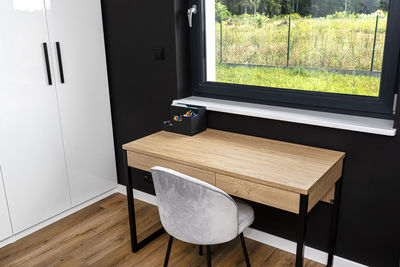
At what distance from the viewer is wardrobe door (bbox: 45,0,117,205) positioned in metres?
2.63

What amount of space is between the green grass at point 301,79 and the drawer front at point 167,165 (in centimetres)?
80

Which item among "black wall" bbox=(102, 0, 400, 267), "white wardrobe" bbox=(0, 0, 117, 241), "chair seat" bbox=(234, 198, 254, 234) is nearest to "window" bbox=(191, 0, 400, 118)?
"black wall" bbox=(102, 0, 400, 267)

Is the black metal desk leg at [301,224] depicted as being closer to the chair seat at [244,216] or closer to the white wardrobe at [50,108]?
the chair seat at [244,216]

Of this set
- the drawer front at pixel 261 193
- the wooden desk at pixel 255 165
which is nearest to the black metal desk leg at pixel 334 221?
the wooden desk at pixel 255 165

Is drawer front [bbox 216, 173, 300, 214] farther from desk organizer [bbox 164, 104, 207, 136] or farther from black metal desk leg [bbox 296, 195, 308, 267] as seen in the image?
desk organizer [bbox 164, 104, 207, 136]

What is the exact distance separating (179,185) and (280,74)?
104 cm

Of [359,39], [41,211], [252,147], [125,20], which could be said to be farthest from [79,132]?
[359,39]

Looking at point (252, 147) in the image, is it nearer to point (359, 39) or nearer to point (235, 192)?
point (235, 192)

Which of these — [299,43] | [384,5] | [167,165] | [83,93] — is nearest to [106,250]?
[167,165]

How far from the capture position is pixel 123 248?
2494 millimetres

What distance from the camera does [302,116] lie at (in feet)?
7.02

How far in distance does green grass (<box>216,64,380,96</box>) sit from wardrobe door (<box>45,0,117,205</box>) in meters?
0.97

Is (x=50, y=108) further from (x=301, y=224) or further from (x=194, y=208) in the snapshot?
(x=301, y=224)

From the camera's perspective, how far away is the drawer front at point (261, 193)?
5.45 ft
